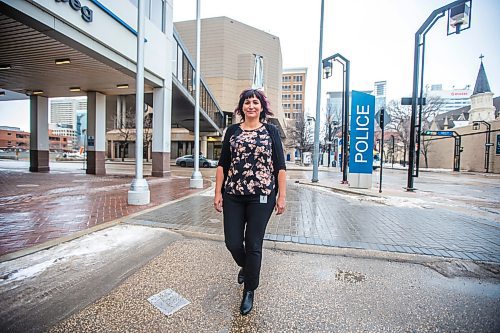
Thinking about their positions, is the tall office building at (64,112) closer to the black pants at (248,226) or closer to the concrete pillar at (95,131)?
the concrete pillar at (95,131)

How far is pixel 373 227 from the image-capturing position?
5.10 meters

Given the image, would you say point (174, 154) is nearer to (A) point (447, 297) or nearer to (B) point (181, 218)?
(B) point (181, 218)

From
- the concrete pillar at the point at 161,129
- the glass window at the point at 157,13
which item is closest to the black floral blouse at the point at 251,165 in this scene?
the concrete pillar at the point at 161,129

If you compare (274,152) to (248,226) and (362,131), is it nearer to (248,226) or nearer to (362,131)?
(248,226)

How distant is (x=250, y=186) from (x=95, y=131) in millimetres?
15181

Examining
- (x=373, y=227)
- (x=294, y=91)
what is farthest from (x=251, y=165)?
(x=294, y=91)

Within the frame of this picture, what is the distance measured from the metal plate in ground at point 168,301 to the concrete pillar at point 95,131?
14.7 meters

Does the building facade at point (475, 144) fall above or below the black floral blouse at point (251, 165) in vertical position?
above

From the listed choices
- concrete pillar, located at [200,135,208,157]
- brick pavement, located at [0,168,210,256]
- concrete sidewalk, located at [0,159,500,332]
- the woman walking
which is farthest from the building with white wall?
concrete pillar, located at [200,135,208,157]

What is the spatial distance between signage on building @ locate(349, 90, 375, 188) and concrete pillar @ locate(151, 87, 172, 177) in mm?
8990

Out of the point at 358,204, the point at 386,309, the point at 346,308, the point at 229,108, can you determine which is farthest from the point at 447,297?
the point at 229,108

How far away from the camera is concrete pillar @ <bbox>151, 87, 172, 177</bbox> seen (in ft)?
44.4

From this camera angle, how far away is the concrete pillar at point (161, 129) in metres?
13.5

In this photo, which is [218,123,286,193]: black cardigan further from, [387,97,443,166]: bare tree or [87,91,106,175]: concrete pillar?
[387,97,443,166]: bare tree
